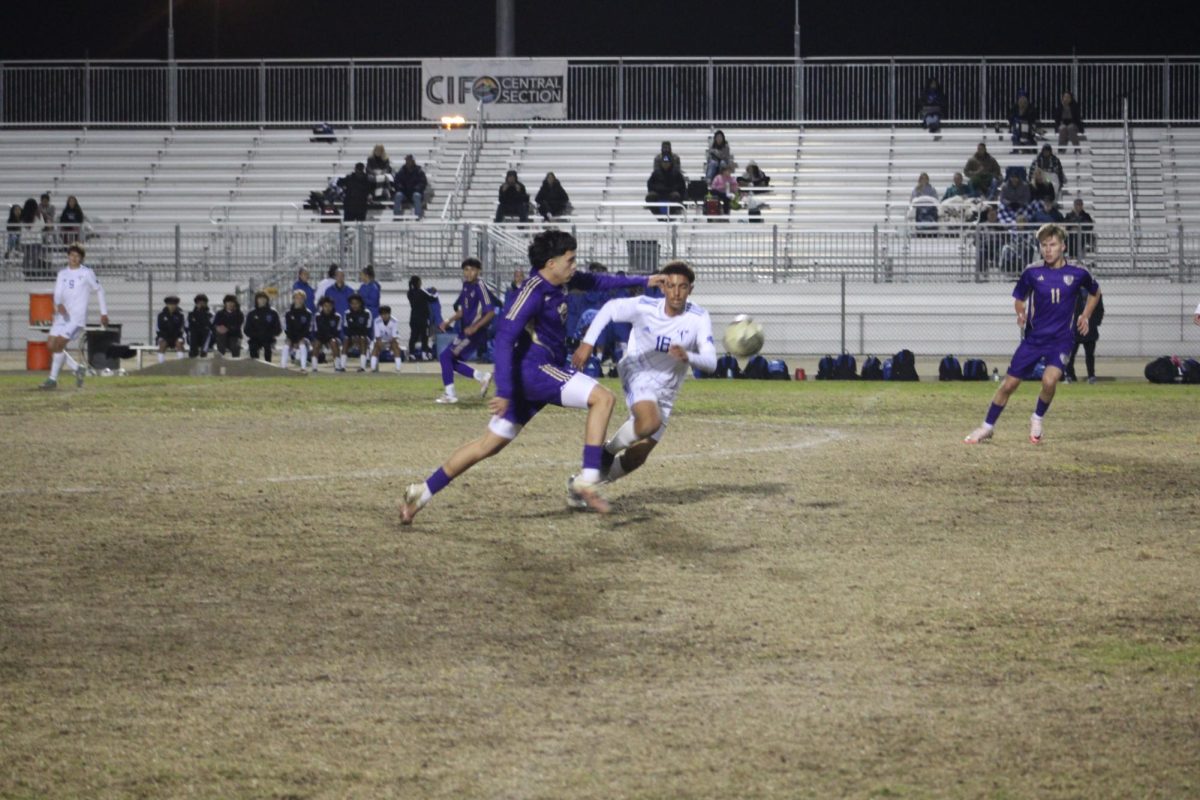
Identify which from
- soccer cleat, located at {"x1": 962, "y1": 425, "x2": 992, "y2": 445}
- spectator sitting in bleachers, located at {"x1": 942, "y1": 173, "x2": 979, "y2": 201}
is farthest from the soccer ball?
spectator sitting in bleachers, located at {"x1": 942, "y1": 173, "x2": 979, "y2": 201}

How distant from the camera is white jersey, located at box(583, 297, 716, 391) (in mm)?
10406

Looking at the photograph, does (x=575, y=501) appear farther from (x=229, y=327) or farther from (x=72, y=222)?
(x=72, y=222)

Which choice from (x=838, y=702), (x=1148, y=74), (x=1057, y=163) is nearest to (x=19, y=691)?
(x=838, y=702)

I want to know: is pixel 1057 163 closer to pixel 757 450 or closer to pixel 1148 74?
pixel 1148 74

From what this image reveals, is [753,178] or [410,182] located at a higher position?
[753,178]

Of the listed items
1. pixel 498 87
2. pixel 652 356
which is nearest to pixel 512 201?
pixel 498 87

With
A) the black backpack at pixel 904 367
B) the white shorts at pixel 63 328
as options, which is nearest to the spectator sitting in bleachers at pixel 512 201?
the black backpack at pixel 904 367

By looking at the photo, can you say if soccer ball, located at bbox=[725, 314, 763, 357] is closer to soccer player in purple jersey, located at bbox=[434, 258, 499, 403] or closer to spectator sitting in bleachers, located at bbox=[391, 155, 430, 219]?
soccer player in purple jersey, located at bbox=[434, 258, 499, 403]

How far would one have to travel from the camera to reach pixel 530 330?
9672mm

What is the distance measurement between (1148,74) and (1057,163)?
20.5 ft

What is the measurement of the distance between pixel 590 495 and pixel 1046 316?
6.48m

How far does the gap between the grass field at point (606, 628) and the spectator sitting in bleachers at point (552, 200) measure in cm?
2148

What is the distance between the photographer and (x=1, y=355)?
105ft

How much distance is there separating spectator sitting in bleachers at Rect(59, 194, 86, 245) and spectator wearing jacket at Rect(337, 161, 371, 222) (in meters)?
Result: 5.89
